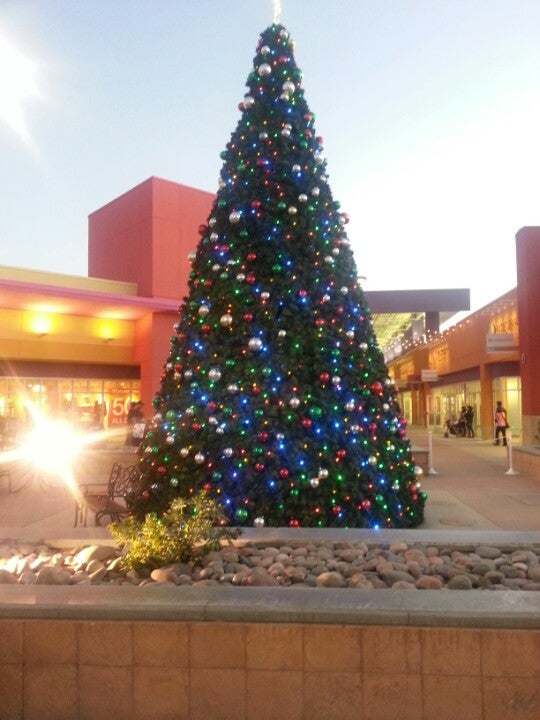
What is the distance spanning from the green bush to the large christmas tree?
1218mm

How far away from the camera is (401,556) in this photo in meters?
5.07

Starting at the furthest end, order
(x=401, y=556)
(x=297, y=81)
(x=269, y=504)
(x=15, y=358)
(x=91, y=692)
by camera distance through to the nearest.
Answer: (x=15, y=358)
(x=297, y=81)
(x=269, y=504)
(x=401, y=556)
(x=91, y=692)

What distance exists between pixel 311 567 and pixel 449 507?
532 cm

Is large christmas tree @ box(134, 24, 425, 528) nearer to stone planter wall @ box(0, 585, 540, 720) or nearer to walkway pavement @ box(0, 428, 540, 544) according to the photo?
walkway pavement @ box(0, 428, 540, 544)

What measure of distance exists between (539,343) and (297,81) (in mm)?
15249

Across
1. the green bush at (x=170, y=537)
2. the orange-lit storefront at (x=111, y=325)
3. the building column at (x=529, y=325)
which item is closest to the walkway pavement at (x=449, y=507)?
the green bush at (x=170, y=537)

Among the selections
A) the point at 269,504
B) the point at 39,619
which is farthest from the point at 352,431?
the point at 39,619

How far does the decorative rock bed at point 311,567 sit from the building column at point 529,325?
16.3 metres

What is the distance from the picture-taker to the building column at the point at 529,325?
20.5 m

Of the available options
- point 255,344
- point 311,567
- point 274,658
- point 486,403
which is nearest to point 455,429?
Answer: point 486,403

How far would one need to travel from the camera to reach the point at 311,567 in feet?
15.8

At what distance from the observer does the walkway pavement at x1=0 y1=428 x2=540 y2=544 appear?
5.93 meters

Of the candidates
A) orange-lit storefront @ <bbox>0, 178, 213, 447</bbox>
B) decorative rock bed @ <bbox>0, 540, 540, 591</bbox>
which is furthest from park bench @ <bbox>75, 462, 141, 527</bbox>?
orange-lit storefront @ <bbox>0, 178, 213, 447</bbox>

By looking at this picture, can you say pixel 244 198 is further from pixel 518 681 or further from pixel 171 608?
pixel 518 681
